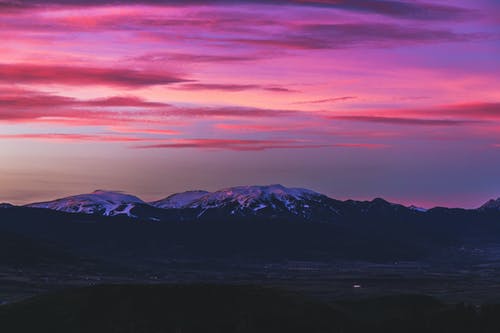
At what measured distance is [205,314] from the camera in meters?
128

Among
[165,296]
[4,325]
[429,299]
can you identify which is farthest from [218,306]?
[429,299]

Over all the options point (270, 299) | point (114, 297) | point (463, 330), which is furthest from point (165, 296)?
point (463, 330)

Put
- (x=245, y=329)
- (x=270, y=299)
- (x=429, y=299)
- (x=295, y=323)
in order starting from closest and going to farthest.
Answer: (x=245, y=329)
(x=295, y=323)
(x=270, y=299)
(x=429, y=299)

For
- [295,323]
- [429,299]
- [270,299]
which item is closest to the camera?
[295,323]

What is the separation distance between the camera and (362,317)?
14250 centimetres

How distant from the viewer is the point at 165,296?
136 meters

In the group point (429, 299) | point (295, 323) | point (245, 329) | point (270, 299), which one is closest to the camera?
point (245, 329)

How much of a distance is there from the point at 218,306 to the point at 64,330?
73.7 feet

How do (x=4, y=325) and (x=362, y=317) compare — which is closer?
(x=4, y=325)

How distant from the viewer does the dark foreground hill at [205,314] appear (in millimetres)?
122688

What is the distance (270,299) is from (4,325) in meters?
39.6

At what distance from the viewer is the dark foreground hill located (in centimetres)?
12269

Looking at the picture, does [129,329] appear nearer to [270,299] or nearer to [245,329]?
[245,329]

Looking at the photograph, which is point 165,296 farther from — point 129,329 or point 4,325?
point 4,325
